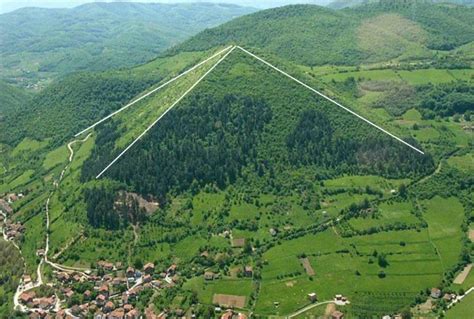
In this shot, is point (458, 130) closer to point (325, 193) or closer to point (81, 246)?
point (325, 193)

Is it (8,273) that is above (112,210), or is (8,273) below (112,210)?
below

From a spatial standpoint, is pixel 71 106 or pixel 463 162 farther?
pixel 71 106

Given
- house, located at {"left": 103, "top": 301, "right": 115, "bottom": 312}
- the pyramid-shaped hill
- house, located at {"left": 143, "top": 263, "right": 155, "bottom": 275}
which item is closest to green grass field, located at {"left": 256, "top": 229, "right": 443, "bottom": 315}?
house, located at {"left": 143, "top": 263, "right": 155, "bottom": 275}

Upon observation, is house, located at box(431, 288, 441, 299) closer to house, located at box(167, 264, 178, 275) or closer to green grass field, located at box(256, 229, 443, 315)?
green grass field, located at box(256, 229, 443, 315)

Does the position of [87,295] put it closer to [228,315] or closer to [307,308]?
[228,315]

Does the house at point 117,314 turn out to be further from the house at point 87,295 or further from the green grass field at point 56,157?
the green grass field at point 56,157

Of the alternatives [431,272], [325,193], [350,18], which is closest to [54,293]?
[325,193]

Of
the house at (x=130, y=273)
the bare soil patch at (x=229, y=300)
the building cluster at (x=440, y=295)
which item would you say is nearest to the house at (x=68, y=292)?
the house at (x=130, y=273)

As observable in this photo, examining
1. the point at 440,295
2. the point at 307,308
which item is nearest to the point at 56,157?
the point at 307,308
